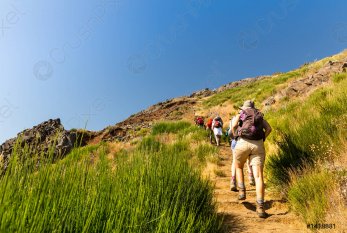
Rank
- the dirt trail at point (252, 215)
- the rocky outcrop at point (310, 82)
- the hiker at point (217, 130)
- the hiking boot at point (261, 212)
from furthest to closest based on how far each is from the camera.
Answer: the rocky outcrop at point (310, 82) < the hiker at point (217, 130) < the hiking boot at point (261, 212) < the dirt trail at point (252, 215)

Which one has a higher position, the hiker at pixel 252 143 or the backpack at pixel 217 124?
the backpack at pixel 217 124

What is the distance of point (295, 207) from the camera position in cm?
538

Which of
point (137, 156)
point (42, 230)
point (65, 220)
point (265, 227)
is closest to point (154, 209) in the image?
point (137, 156)

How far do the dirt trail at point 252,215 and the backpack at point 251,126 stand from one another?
1.28 m

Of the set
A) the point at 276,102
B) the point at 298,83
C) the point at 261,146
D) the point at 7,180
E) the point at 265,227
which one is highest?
the point at 298,83

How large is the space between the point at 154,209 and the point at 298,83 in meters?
16.7

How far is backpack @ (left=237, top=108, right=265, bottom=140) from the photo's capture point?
616 cm

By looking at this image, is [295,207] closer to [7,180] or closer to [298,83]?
[7,180]

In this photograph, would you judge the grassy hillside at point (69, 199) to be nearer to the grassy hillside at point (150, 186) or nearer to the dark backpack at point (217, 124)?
the grassy hillside at point (150, 186)

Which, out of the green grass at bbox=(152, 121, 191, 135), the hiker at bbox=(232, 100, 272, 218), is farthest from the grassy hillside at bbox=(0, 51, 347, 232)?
the green grass at bbox=(152, 121, 191, 135)

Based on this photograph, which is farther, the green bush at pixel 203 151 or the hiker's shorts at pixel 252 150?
the green bush at pixel 203 151

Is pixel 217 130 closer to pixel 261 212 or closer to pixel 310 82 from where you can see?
pixel 310 82

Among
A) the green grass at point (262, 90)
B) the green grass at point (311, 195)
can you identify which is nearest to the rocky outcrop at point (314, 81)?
the green grass at point (262, 90)

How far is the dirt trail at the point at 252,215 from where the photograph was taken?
17.0ft
